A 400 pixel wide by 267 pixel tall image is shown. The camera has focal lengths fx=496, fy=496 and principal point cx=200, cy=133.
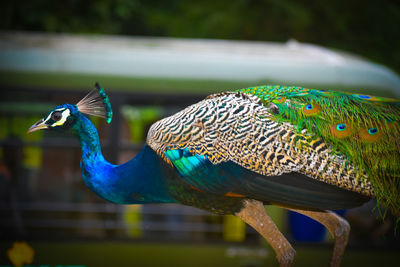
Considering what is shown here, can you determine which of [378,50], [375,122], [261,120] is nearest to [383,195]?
[375,122]

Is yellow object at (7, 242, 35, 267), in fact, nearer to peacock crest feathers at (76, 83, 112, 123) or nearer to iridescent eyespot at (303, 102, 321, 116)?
peacock crest feathers at (76, 83, 112, 123)

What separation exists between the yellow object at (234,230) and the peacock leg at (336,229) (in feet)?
6.01

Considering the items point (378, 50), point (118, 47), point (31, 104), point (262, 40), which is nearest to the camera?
point (31, 104)

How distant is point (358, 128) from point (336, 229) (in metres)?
0.45

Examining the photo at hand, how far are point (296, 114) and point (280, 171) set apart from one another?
0.25m

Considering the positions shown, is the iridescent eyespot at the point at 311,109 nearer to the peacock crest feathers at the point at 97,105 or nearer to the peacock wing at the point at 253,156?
the peacock wing at the point at 253,156

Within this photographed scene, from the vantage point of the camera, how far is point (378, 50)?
20.7 ft

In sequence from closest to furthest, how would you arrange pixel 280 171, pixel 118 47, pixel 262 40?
pixel 280 171, pixel 118 47, pixel 262 40

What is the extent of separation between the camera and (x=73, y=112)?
2037 millimetres

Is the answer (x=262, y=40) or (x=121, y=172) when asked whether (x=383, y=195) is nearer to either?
(x=121, y=172)

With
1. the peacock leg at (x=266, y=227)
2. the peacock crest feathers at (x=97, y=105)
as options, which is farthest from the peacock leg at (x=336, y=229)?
the peacock crest feathers at (x=97, y=105)

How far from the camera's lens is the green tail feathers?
6.35 feet

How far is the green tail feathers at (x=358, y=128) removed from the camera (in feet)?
6.35

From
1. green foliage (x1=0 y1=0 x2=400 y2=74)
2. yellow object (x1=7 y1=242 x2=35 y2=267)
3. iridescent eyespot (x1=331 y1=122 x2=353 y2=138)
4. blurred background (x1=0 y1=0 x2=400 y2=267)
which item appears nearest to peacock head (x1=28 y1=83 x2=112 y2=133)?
iridescent eyespot (x1=331 y1=122 x2=353 y2=138)
